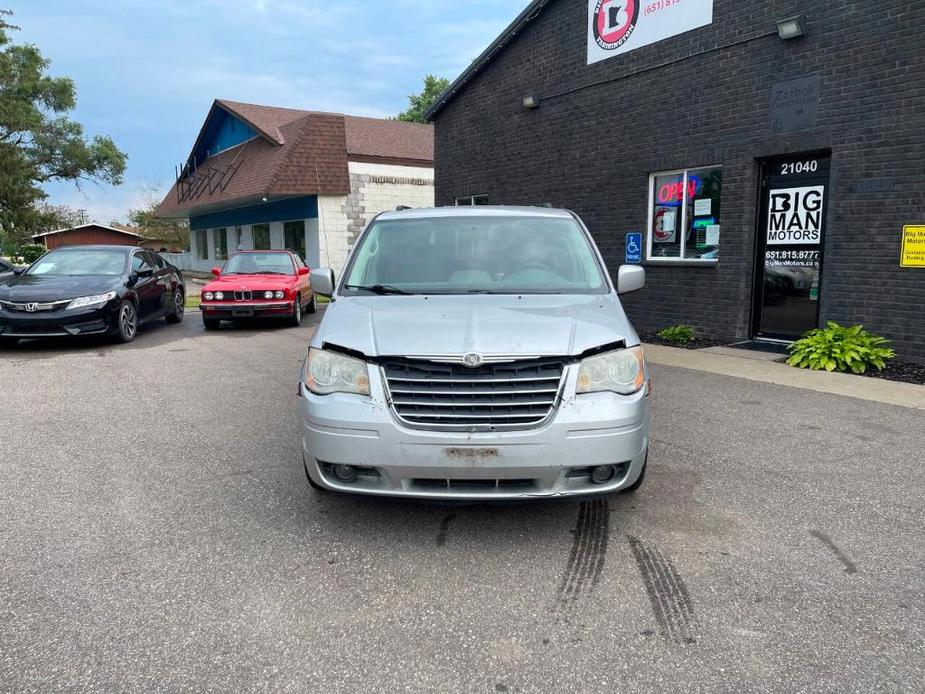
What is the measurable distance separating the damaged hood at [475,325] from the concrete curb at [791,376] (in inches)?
177

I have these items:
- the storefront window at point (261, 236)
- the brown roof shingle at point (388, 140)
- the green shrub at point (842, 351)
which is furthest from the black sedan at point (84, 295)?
the storefront window at point (261, 236)

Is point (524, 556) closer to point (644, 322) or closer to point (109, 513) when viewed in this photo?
point (109, 513)

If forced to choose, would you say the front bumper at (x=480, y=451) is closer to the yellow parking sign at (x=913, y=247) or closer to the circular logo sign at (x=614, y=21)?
the yellow parking sign at (x=913, y=247)

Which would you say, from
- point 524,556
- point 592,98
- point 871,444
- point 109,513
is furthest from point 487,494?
point 592,98

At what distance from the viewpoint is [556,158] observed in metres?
13.2

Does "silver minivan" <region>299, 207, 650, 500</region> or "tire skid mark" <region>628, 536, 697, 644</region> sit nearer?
"tire skid mark" <region>628, 536, 697, 644</region>

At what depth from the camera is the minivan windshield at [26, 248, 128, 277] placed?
437 inches

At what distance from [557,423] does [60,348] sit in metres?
9.65

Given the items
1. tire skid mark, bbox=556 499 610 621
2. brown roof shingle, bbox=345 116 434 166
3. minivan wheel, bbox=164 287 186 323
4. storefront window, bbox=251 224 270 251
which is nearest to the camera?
tire skid mark, bbox=556 499 610 621

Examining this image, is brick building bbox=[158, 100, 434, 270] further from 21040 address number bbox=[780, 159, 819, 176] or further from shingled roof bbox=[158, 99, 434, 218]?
21040 address number bbox=[780, 159, 819, 176]

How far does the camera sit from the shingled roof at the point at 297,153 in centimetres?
2272

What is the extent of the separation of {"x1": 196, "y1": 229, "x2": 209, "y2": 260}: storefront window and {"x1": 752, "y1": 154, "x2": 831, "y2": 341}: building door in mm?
31727

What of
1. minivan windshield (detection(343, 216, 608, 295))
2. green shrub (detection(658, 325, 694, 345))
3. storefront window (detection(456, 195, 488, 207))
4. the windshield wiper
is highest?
storefront window (detection(456, 195, 488, 207))

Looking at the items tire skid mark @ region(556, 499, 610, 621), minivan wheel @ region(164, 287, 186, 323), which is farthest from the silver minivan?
minivan wheel @ region(164, 287, 186, 323)
